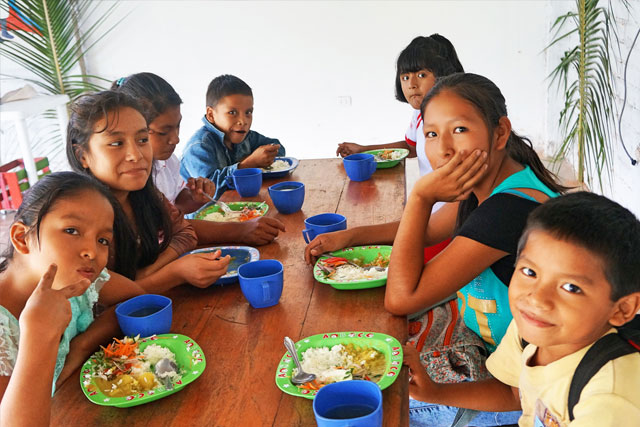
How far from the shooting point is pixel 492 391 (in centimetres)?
134

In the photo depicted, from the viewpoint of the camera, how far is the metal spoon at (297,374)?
1047 mm

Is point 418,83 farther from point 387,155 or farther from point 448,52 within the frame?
point 387,155

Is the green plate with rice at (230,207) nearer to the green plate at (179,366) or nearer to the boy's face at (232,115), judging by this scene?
the boy's face at (232,115)

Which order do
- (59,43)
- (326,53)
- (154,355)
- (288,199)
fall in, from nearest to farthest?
(154,355) < (288,199) < (59,43) < (326,53)

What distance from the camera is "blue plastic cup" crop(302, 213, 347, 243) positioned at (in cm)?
166

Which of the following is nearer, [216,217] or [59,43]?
[216,217]

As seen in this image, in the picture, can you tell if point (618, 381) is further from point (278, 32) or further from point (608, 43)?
point (278, 32)

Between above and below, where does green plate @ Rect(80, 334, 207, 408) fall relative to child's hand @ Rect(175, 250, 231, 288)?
below

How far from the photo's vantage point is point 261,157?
2.53m

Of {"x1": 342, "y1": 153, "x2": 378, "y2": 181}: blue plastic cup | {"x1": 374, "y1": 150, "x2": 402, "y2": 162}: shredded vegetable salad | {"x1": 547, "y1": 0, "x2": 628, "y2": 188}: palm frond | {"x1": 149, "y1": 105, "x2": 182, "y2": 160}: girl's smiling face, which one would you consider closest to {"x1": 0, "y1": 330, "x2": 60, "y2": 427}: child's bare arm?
{"x1": 149, "y1": 105, "x2": 182, "y2": 160}: girl's smiling face

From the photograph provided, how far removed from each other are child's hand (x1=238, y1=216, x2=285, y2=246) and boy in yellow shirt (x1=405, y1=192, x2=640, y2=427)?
2.68ft

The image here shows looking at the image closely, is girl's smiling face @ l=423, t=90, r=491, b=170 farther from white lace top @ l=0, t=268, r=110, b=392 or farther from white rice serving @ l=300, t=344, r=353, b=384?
white lace top @ l=0, t=268, r=110, b=392

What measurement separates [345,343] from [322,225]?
58cm

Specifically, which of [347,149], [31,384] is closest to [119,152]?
[31,384]
